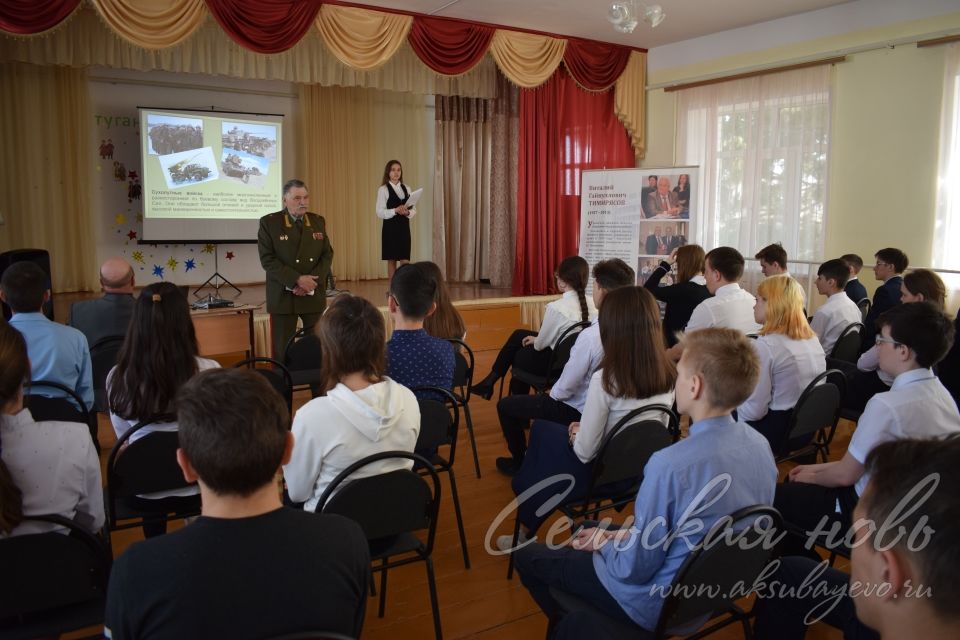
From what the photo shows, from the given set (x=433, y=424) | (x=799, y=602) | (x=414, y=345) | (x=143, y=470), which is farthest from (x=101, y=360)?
(x=799, y=602)

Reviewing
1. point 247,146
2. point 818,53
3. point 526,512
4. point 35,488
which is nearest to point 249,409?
point 35,488

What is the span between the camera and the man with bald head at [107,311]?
11.4 ft

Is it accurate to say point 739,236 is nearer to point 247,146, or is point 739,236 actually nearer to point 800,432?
point 800,432

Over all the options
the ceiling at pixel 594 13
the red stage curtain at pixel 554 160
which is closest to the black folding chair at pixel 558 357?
the ceiling at pixel 594 13

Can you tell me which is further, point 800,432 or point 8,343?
point 800,432

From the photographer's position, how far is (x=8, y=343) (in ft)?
5.53

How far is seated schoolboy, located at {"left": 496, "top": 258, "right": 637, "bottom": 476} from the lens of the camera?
294 centimetres

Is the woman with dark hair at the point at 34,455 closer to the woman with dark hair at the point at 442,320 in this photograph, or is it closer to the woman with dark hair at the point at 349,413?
the woman with dark hair at the point at 349,413

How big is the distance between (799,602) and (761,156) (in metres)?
6.18

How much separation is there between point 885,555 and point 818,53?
6.85 metres

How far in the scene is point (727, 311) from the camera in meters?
3.94

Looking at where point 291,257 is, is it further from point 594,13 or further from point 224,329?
point 594,13

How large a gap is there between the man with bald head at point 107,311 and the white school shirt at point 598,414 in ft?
7.86

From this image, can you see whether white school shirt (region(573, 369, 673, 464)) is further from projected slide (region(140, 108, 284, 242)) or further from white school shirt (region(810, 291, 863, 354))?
projected slide (region(140, 108, 284, 242))
